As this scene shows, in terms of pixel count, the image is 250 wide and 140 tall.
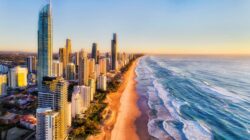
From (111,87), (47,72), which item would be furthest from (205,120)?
(47,72)

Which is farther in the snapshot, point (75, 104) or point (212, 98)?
point (212, 98)

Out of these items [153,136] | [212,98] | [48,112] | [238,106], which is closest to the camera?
[48,112]

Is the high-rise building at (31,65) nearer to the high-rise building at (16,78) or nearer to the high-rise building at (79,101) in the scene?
the high-rise building at (16,78)

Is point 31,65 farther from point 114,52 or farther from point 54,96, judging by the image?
point 54,96

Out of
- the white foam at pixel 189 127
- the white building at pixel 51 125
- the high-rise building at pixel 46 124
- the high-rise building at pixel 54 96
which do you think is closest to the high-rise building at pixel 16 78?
the high-rise building at pixel 54 96

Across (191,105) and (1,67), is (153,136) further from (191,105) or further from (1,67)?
(1,67)

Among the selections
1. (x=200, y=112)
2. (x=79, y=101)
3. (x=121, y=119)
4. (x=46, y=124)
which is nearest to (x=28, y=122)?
(x=79, y=101)

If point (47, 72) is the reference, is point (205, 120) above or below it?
below

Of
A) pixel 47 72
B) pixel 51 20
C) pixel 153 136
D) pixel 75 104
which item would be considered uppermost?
pixel 51 20
